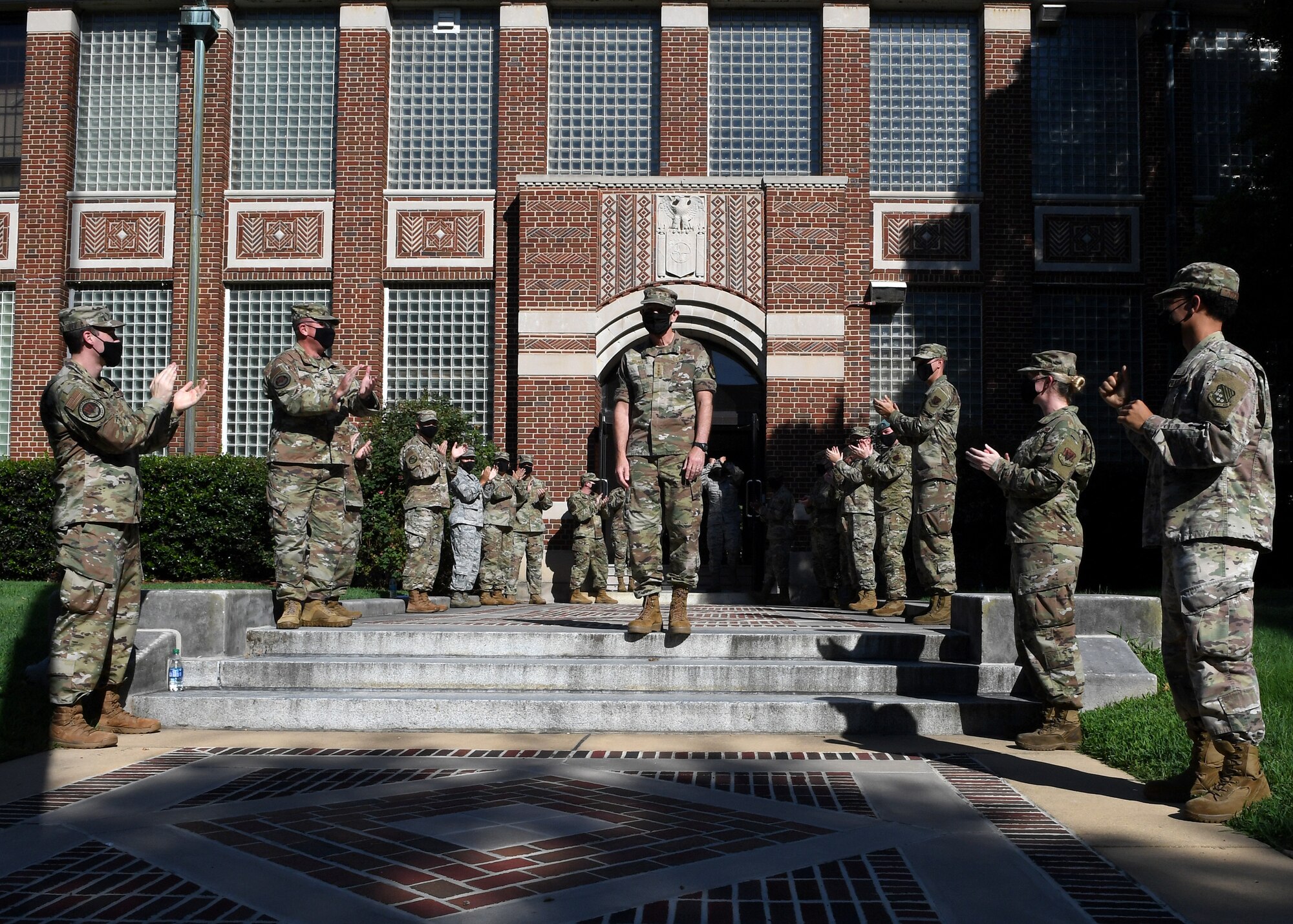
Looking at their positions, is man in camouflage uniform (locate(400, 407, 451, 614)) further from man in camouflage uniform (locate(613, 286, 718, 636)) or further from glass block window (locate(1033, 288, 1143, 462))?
glass block window (locate(1033, 288, 1143, 462))

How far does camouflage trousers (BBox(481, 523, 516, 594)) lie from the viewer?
14.6 m

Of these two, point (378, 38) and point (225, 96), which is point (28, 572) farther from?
point (378, 38)

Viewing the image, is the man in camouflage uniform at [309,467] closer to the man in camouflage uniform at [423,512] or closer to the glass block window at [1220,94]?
the man in camouflage uniform at [423,512]

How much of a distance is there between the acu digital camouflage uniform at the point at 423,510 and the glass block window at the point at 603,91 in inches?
331

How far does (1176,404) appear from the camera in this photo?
508 centimetres

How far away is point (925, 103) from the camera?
762 inches

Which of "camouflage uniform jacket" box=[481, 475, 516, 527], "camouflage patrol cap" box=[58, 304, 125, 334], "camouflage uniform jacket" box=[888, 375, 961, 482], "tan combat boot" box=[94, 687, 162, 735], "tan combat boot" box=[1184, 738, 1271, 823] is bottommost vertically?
"tan combat boot" box=[94, 687, 162, 735]

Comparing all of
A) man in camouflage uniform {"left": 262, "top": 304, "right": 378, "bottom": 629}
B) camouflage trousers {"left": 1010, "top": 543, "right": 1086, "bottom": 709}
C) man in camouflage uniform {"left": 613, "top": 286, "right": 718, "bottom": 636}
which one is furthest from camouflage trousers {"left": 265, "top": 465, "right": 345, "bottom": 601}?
camouflage trousers {"left": 1010, "top": 543, "right": 1086, "bottom": 709}

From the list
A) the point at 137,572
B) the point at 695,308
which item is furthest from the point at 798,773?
the point at 695,308

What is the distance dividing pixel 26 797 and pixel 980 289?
16887mm

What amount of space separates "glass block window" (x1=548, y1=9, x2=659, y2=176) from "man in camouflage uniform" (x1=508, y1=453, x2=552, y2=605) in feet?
19.4

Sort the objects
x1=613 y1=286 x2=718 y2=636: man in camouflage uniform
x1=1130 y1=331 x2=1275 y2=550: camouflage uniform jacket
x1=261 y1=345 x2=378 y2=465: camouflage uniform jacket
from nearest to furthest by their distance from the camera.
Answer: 1. x1=1130 y1=331 x2=1275 y2=550: camouflage uniform jacket
2. x1=613 y1=286 x2=718 y2=636: man in camouflage uniform
3. x1=261 y1=345 x2=378 y2=465: camouflage uniform jacket

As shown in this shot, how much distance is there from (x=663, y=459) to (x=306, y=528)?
276cm

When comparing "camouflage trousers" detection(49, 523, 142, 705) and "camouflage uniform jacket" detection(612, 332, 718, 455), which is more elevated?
"camouflage uniform jacket" detection(612, 332, 718, 455)
